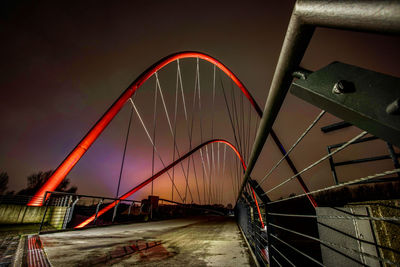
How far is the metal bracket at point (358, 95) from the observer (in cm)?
42

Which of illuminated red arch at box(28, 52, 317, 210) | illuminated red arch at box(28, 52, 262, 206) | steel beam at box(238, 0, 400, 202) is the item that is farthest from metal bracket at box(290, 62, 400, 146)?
illuminated red arch at box(28, 52, 262, 206)

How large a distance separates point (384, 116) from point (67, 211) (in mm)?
7270

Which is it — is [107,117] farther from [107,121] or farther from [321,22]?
[321,22]

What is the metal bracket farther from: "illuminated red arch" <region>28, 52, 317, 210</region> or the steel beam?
"illuminated red arch" <region>28, 52, 317, 210</region>

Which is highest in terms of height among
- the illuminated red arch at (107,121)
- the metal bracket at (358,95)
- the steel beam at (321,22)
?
the illuminated red arch at (107,121)

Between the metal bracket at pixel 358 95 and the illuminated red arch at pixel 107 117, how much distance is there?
9.54 metres

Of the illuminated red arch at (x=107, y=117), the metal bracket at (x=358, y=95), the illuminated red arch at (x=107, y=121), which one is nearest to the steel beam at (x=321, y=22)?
the metal bracket at (x=358, y=95)

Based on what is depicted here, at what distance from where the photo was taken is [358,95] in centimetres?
48

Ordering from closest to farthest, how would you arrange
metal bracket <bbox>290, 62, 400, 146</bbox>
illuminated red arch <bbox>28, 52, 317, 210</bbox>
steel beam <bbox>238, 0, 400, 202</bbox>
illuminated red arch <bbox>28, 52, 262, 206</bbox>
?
steel beam <bbox>238, 0, 400, 202</bbox>
metal bracket <bbox>290, 62, 400, 146</bbox>
illuminated red arch <bbox>28, 52, 317, 210</bbox>
illuminated red arch <bbox>28, 52, 262, 206</bbox>

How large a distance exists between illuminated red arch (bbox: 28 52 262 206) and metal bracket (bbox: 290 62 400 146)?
31.3 ft

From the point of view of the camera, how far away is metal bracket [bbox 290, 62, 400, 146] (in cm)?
42

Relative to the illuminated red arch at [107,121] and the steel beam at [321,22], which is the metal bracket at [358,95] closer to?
the steel beam at [321,22]

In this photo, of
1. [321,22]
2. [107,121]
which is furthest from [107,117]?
[321,22]

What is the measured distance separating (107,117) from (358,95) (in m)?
10.8
